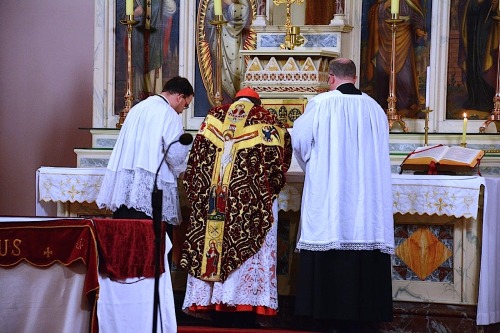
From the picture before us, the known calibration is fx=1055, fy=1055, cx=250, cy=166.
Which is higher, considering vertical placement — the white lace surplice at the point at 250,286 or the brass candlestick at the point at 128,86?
the brass candlestick at the point at 128,86

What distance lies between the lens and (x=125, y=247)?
239 inches

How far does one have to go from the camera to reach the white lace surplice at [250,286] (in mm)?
6801

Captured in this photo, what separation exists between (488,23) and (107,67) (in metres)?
3.23

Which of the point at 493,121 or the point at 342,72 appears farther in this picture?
the point at 493,121

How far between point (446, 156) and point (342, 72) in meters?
0.99

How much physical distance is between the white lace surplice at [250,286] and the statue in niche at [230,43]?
93.1 inches

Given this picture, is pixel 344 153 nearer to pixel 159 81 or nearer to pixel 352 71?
pixel 352 71

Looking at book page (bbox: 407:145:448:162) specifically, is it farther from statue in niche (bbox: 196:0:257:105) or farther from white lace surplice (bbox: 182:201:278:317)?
statue in niche (bbox: 196:0:257:105)

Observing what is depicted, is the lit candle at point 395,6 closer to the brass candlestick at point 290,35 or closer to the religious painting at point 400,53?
the religious painting at point 400,53

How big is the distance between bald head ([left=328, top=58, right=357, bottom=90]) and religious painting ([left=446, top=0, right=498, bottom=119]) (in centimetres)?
177

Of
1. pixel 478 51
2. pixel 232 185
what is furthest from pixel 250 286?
pixel 478 51

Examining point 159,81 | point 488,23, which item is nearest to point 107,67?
point 159,81

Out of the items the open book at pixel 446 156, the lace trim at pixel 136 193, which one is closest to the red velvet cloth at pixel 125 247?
the lace trim at pixel 136 193

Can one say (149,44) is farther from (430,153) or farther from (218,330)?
(218,330)
